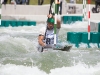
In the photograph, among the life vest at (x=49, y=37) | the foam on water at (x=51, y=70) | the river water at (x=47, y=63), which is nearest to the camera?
the foam on water at (x=51, y=70)

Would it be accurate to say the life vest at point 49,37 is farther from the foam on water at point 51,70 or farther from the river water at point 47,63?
the foam on water at point 51,70

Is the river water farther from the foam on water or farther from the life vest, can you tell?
the life vest

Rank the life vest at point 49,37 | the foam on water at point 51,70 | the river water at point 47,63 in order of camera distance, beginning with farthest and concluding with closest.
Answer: the life vest at point 49,37
the river water at point 47,63
the foam on water at point 51,70

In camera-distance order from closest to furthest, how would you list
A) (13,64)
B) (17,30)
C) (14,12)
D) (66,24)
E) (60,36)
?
1. (13,64)
2. (60,36)
3. (17,30)
4. (66,24)
5. (14,12)

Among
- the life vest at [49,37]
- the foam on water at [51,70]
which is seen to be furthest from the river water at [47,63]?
the life vest at [49,37]

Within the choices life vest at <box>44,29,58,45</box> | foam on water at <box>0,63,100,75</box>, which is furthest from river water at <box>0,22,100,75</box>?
life vest at <box>44,29,58,45</box>

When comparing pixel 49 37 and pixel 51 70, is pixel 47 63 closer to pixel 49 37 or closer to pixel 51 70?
pixel 51 70

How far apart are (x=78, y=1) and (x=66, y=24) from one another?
43.5 ft

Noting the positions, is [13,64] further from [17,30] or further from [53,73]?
[17,30]

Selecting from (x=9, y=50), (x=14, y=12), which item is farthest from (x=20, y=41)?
(x=14, y=12)

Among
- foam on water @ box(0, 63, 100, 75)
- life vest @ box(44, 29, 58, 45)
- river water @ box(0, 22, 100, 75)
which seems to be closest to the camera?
foam on water @ box(0, 63, 100, 75)

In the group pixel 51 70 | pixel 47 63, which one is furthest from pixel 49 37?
pixel 51 70

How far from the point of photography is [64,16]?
2383 cm

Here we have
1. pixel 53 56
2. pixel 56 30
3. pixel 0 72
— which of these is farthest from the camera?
pixel 56 30
